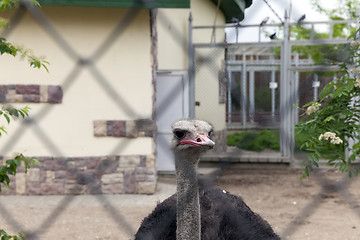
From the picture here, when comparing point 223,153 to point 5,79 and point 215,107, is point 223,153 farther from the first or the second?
point 5,79

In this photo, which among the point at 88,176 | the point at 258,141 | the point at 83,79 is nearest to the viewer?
the point at 83,79

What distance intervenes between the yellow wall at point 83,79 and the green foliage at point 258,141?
6.33ft

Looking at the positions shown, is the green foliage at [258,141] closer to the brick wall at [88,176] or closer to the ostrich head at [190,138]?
the brick wall at [88,176]

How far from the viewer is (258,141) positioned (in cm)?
525

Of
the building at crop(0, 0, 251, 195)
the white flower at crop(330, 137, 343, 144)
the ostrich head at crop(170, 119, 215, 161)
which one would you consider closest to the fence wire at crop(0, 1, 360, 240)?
the building at crop(0, 0, 251, 195)

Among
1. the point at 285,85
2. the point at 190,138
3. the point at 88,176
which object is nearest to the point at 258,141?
the point at 285,85

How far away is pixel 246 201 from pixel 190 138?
2.38 m

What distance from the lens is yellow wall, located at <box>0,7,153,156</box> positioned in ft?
10.9

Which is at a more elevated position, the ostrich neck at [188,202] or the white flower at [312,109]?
the white flower at [312,109]

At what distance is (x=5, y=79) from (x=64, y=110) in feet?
1.52

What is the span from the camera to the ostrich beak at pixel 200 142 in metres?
1.16

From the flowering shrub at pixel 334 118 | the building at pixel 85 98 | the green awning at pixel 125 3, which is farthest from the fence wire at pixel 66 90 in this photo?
the flowering shrub at pixel 334 118

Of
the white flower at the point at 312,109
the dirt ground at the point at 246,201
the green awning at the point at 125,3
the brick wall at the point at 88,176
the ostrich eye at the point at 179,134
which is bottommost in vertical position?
the dirt ground at the point at 246,201

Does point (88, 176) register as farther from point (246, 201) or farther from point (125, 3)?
point (125, 3)
